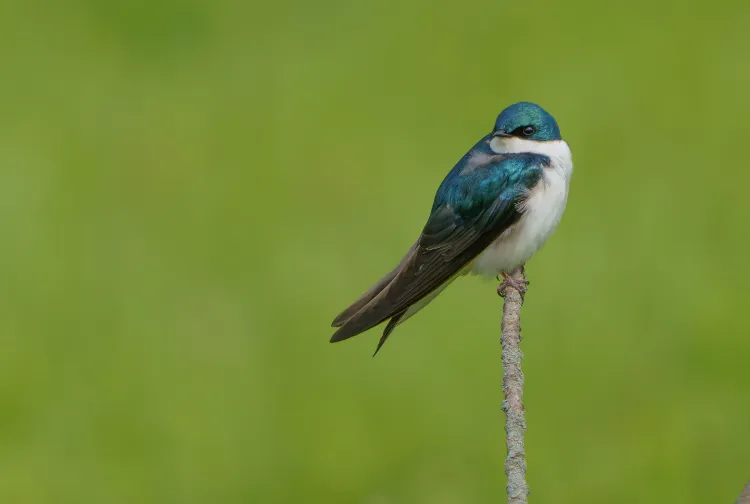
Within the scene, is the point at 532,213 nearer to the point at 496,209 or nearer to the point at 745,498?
the point at 496,209

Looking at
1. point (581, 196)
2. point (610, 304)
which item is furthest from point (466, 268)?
point (581, 196)

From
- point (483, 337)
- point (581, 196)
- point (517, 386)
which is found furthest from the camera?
point (581, 196)

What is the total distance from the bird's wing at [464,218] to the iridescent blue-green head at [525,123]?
3.1 inches

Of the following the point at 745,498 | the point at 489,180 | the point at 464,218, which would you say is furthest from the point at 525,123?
the point at 745,498

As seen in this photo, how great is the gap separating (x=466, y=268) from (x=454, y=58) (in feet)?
14.3

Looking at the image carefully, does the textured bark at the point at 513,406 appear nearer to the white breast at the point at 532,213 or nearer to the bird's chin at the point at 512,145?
the white breast at the point at 532,213

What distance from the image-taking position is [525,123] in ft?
14.6

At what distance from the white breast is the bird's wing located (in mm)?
28

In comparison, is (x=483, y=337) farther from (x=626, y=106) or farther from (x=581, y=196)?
(x=626, y=106)

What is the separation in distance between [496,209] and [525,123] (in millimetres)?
285

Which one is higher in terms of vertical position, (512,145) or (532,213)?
(512,145)

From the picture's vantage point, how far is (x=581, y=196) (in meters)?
7.44

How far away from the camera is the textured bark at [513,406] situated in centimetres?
280

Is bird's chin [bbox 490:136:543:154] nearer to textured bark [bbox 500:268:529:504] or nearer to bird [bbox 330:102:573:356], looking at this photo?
bird [bbox 330:102:573:356]
